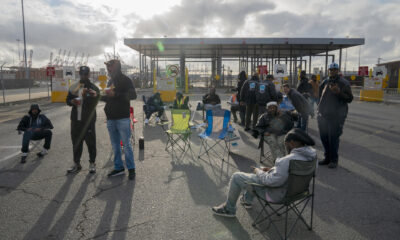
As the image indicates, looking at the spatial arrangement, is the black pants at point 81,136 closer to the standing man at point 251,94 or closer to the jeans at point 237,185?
the jeans at point 237,185

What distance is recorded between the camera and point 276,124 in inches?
231

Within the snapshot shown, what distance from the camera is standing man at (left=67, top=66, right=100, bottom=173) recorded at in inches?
211

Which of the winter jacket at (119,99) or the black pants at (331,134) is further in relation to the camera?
the black pants at (331,134)

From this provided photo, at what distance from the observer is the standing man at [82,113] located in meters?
5.35

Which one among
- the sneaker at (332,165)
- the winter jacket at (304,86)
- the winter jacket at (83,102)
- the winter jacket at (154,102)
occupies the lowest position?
the sneaker at (332,165)

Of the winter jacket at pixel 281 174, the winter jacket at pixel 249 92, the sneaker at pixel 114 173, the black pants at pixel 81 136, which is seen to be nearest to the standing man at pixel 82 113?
the black pants at pixel 81 136

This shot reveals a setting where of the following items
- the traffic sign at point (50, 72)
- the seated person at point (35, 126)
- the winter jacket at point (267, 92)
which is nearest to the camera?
the seated person at point (35, 126)

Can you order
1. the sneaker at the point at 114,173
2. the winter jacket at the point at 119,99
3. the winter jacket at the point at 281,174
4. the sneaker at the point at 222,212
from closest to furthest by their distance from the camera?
the winter jacket at the point at 281,174, the sneaker at the point at 222,212, the winter jacket at the point at 119,99, the sneaker at the point at 114,173

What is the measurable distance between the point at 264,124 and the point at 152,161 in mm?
2450

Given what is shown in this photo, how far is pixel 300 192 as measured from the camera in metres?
3.30

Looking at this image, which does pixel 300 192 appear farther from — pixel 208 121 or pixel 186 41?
pixel 186 41

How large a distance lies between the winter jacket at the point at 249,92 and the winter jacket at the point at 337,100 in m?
3.24

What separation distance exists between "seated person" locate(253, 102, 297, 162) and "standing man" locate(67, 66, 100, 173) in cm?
308

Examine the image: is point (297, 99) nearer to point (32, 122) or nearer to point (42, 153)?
point (42, 153)
